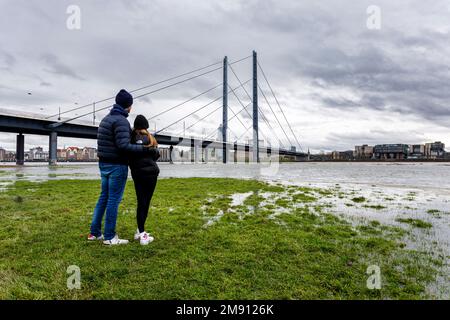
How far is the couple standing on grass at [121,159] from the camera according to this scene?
4.03 m

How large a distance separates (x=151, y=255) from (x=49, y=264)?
1.30 metres

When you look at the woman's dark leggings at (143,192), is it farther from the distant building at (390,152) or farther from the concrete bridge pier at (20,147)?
the distant building at (390,152)

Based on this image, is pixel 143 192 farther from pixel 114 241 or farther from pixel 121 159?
pixel 114 241

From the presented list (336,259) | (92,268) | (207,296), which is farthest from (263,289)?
(92,268)

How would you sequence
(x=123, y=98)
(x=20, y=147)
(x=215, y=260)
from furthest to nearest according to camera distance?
(x=20, y=147) < (x=123, y=98) < (x=215, y=260)

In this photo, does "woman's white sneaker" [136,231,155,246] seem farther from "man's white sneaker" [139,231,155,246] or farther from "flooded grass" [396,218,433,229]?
"flooded grass" [396,218,433,229]

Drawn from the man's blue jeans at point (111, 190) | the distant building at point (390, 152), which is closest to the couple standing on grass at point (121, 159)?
the man's blue jeans at point (111, 190)

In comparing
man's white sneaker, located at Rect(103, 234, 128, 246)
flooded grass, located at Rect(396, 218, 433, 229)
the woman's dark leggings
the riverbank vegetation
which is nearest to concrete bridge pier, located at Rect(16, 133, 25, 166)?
the riverbank vegetation

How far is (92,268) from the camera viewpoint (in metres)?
3.36

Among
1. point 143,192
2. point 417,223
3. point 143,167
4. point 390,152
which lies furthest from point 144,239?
point 390,152

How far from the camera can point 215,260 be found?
3.66 m

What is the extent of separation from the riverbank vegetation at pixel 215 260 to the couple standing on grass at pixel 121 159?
51 cm

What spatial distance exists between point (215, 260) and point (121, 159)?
2102mm
